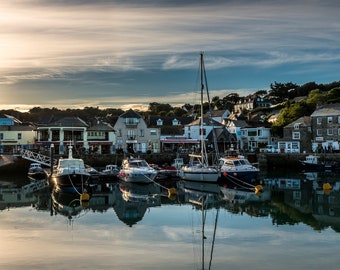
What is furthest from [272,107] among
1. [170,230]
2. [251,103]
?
[170,230]

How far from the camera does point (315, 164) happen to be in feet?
207

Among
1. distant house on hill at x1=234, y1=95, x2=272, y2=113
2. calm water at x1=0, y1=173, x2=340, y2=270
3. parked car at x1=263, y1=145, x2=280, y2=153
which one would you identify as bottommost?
calm water at x1=0, y1=173, x2=340, y2=270

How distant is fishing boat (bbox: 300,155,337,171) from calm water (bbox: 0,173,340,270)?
2252 centimetres

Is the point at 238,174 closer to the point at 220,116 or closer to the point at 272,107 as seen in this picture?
the point at 220,116

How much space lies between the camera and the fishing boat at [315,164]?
62156mm

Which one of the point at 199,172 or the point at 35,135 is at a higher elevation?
the point at 35,135

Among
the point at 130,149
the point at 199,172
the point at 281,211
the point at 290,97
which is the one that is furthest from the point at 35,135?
the point at 290,97

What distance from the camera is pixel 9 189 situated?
1731 inches

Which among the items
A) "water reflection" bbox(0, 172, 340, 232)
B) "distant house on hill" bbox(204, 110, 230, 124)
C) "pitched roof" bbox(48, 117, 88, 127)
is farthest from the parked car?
"pitched roof" bbox(48, 117, 88, 127)

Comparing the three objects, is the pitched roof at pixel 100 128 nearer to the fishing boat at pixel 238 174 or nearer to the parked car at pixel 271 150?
the parked car at pixel 271 150

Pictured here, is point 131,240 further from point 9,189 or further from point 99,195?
point 9,189

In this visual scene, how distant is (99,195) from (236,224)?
15923 millimetres

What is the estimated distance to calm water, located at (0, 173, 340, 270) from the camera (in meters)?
18.5

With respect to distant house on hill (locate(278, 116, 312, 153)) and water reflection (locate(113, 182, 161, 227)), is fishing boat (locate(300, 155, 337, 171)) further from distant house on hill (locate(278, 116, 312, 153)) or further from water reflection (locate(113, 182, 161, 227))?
water reflection (locate(113, 182, 161, 227))
